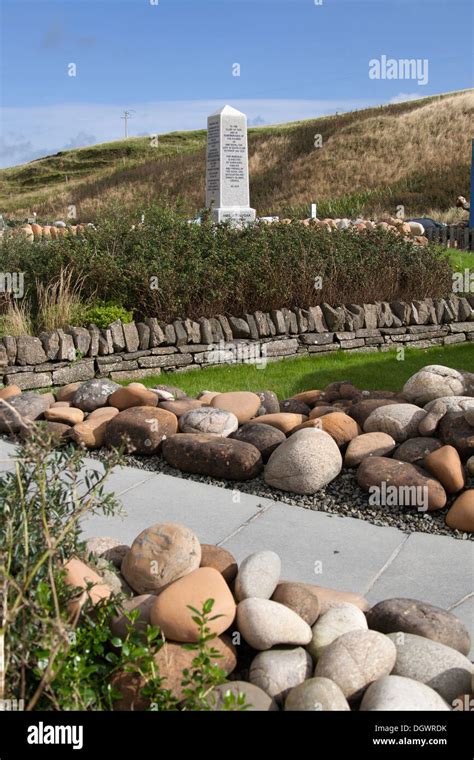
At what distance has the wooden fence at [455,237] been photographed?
18.3m

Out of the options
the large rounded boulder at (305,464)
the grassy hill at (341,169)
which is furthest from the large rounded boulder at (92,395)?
the grassy hill at (341,169)

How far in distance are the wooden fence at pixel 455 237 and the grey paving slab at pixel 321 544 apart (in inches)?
594

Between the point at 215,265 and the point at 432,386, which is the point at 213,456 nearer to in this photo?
the point at 432,386

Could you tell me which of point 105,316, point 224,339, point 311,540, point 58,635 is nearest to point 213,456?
point 311,540

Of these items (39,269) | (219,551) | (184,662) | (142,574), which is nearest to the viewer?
(184,662)

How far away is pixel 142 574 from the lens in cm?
319

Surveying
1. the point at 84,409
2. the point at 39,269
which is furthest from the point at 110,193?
the point at 84,409

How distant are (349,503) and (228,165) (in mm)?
13126

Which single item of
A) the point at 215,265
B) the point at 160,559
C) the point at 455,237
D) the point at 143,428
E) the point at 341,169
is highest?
the point at 341,169

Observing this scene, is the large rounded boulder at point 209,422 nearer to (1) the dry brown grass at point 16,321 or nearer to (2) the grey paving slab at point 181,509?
(2) the grey paving slab at point 181,509

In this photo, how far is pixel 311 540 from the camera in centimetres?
415

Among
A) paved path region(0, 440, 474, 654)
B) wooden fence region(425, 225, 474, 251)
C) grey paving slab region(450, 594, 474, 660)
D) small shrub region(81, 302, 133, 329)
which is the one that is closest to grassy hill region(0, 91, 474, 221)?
wooden fence region(425, 225, 474, 251)
